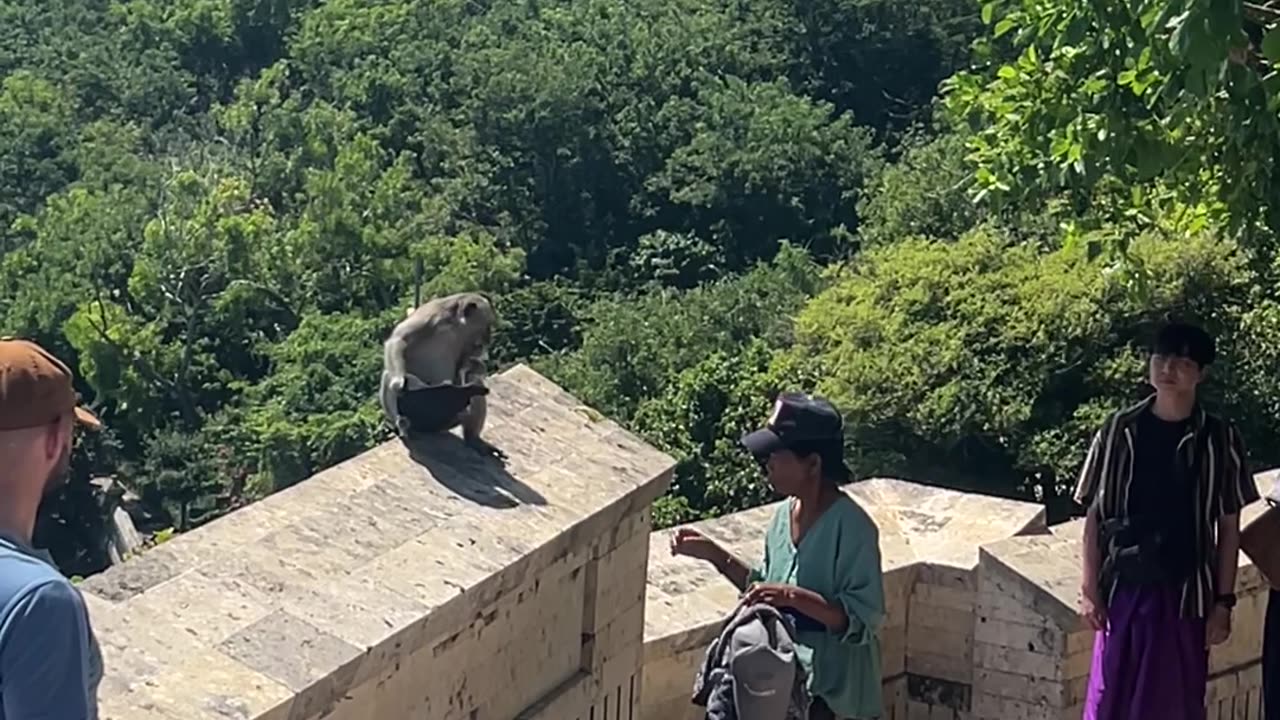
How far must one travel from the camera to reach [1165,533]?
521 centimetres

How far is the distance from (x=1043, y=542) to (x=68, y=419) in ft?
14.3

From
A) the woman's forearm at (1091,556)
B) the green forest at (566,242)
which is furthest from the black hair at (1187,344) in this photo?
the green forest at (566,242)

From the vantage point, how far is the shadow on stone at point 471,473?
210 inches

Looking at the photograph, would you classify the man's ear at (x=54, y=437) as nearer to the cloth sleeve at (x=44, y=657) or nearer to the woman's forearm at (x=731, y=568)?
the cloth sleeve at (x=44, y=657)

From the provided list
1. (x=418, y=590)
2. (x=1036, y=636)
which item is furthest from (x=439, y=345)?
(x=418, y=590)

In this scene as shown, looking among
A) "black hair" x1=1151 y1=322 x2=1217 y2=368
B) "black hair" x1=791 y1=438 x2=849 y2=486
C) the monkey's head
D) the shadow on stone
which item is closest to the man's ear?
"black hair" x1=791 y1=438 x2=849 y2=486

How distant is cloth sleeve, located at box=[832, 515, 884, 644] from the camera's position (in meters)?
4.62

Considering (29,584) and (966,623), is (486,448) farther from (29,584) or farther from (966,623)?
(29,584)

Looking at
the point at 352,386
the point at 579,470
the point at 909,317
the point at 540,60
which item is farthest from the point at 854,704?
the point at 540,60

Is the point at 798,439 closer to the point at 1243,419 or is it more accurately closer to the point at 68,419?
the point at 68,419

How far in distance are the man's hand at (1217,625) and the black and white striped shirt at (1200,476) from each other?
3cm

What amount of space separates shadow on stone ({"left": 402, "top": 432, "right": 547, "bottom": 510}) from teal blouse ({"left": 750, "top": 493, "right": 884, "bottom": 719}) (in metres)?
0.89

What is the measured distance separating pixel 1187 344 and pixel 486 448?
192 centimetres

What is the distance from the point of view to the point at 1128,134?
6.09m
